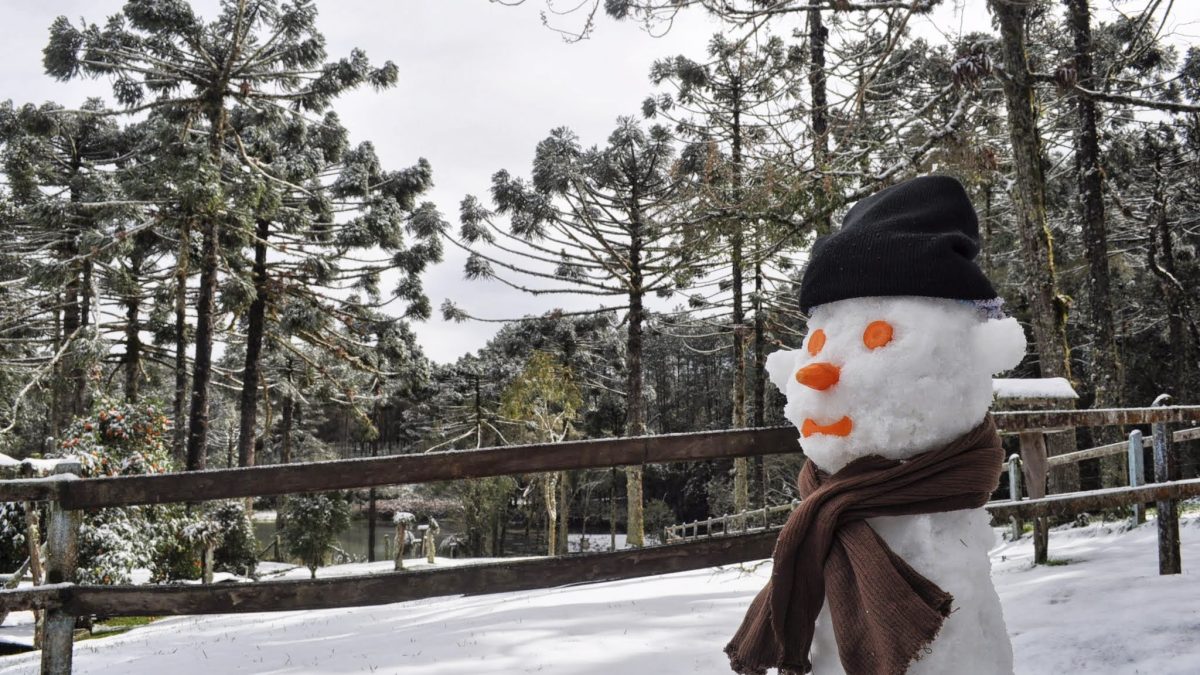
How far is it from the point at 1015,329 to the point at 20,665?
6100 millimetres

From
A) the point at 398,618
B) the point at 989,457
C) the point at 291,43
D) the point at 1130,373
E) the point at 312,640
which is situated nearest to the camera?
the point at 989,457

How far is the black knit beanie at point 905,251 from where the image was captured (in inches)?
68.7

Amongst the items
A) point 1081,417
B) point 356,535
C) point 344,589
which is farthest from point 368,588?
point 356,535

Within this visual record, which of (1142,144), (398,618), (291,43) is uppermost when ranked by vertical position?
(291,43)

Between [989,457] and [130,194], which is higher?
[130,194]

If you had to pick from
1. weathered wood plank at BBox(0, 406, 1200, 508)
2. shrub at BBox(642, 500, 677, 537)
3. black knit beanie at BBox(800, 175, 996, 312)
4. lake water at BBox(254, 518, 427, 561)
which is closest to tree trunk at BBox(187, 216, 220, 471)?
weathered wood plank at BBox(0, 406, 1200, 508)

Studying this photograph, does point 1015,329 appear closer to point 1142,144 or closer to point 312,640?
point 312,640

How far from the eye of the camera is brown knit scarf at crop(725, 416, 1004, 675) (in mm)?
1556

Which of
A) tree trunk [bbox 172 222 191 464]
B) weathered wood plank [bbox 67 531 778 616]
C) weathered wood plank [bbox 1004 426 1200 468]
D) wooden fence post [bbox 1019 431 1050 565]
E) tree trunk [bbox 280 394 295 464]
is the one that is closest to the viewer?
weathered wood plank [bbox 67 531 778 616]

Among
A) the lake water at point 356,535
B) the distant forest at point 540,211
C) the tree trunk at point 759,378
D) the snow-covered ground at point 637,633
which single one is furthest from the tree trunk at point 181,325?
the tree trunk at point 759,378

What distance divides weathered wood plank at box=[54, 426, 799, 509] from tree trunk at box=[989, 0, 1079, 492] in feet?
17.2

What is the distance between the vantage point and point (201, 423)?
545 inches

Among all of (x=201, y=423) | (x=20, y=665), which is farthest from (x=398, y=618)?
(x=201, y=423)

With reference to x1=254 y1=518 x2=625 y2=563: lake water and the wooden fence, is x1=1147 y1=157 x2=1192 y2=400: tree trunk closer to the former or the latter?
the wooden fence
